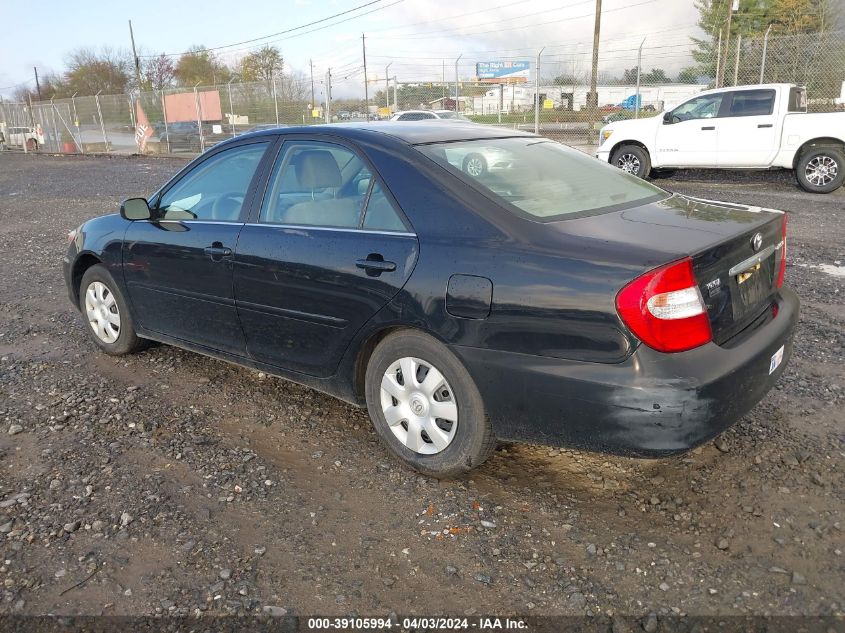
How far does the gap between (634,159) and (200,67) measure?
5494cm

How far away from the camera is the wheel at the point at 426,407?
2977 mm

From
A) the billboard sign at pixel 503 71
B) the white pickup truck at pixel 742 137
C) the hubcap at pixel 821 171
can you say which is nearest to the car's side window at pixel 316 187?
the white pickup truck at pixel 742 137

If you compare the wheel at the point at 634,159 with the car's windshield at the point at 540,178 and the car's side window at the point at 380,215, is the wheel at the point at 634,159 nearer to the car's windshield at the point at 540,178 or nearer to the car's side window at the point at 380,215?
the car's windshield at the point at 540,178

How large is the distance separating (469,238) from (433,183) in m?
0.37

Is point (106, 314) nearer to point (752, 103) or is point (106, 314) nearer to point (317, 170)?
point (317, 170)

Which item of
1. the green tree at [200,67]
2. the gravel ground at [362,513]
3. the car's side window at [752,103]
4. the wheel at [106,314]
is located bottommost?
the gravel ground at [362,513]

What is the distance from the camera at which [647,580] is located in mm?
2506

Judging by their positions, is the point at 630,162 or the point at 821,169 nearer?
the point at 821,169

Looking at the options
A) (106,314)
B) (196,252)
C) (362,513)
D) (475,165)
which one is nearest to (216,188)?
(196,252)

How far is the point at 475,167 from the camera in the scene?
3258 millimetres

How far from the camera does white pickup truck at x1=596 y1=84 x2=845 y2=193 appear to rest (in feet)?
39.4

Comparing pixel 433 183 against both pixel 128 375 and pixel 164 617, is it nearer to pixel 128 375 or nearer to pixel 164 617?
pixel 164 617

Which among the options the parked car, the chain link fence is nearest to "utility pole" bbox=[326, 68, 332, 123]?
the chain link fence

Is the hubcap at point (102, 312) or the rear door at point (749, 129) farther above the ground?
the rear door at point (749, 129)
